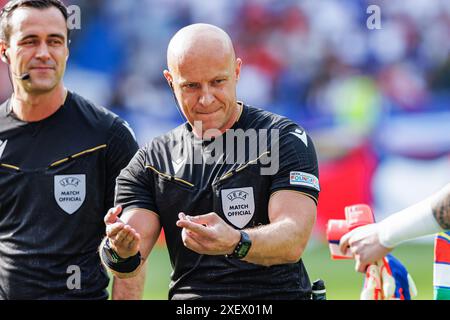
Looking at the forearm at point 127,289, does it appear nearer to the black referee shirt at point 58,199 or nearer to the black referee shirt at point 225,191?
the black referee shirt at point 58,199

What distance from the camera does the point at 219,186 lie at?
4633mm

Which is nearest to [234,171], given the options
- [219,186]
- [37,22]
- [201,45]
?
[219,186]

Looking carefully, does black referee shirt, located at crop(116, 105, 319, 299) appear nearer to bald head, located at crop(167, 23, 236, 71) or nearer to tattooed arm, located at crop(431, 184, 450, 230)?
bald head, located at crop(167, 23, 236, 71)

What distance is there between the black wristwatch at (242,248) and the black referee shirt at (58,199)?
125cm

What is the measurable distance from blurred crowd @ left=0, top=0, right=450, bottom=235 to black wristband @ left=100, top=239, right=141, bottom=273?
347 inches

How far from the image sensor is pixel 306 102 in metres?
14.0

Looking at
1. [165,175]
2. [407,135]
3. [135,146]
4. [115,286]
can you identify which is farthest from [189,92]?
[407,135]

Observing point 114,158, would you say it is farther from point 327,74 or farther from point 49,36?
point 327,74

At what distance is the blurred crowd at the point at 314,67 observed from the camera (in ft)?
44.1

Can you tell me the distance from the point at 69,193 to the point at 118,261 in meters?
0.85
